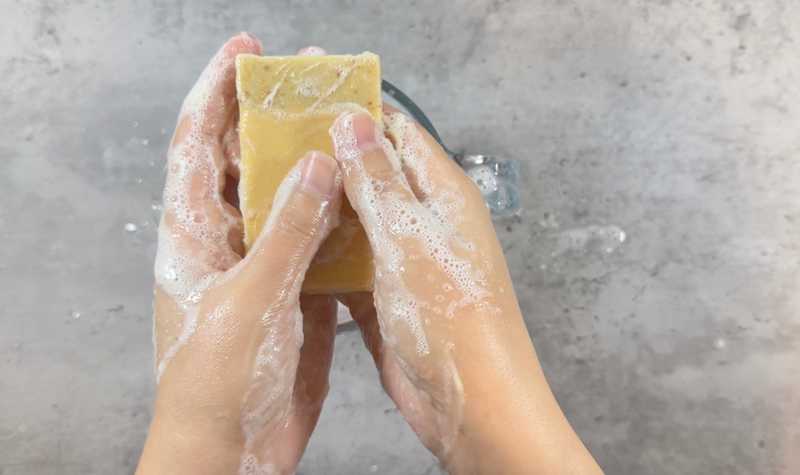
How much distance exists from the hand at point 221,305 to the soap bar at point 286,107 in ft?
0.08

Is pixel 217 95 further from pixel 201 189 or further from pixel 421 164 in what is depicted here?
pixel 421 164

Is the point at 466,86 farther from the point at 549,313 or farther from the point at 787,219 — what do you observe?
the point at 787,219

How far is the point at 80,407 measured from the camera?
3.16 feet

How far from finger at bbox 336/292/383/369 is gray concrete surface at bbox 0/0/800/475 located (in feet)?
0.44

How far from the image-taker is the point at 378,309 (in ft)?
2.31

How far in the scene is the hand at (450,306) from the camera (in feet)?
2.19

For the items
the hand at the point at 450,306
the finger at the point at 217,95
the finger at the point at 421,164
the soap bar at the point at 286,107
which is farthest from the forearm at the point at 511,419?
the finger at the point at 217,95

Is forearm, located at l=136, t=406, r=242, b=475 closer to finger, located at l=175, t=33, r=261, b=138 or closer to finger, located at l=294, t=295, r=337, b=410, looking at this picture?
finger, located at l=294, t=295, r=337, b=410

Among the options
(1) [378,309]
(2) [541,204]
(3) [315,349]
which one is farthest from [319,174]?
(2) [541,204]

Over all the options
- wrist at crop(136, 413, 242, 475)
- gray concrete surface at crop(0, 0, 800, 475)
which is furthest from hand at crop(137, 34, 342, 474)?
gray concrete surface at crop(0, 0, 800, 475)

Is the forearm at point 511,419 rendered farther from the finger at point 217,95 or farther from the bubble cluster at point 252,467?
the finger at point 217,95

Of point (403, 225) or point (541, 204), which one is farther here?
point (541, 204)

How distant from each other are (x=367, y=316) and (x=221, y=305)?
0.75ft

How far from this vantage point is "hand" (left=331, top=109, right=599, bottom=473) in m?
0.67
